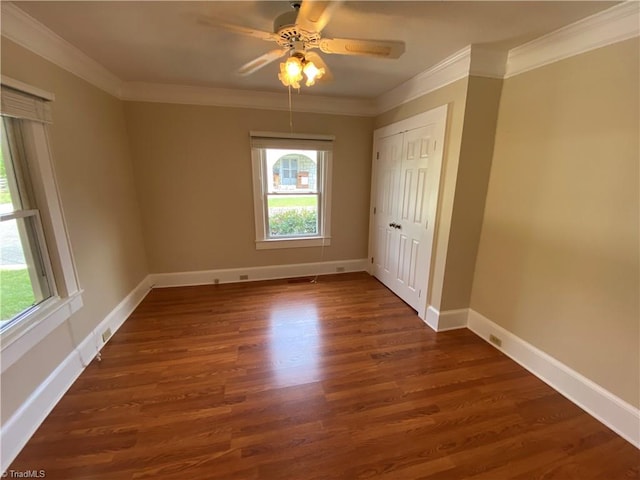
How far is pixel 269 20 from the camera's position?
1.74 metres

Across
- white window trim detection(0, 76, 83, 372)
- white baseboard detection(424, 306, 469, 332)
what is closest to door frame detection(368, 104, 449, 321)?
white baseboard detection(424, 306, 469, 332)

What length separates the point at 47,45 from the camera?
6.07 feet

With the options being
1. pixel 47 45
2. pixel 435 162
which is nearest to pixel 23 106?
pixel 47 45

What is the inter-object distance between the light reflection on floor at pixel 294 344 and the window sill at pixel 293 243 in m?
0.99

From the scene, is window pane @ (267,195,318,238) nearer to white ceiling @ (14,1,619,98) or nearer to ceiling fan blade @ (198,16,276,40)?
white ceiling @ (14,1,619,98)

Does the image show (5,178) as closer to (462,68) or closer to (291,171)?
(291,171)

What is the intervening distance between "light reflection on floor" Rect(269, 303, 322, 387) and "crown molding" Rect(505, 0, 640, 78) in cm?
277

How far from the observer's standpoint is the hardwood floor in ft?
4.70

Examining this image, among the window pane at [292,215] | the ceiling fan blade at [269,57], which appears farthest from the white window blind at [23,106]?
the window pane at [292,215]

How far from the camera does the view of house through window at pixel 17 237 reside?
1.61 m

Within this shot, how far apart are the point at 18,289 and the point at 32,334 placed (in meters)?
0.30

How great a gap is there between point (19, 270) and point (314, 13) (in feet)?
7.43

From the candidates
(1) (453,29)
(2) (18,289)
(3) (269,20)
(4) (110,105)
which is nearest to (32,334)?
(2) (18,289)

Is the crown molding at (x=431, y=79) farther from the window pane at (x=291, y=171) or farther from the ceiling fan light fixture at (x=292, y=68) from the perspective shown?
the ceiling fan light fixture at (x=292, y=68)
